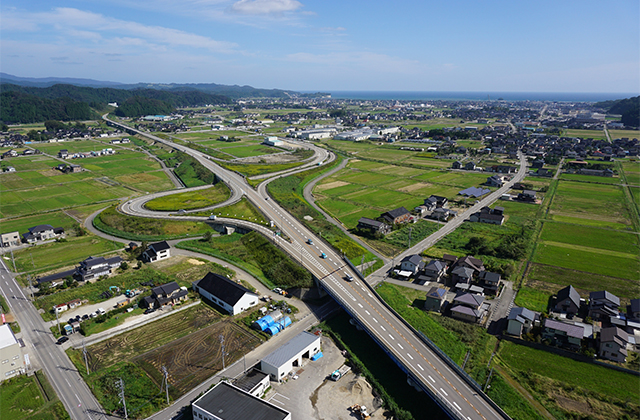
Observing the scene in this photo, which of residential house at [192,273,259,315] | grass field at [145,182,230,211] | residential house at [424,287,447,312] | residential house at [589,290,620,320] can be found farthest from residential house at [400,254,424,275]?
grass field at [145,182,230,211]

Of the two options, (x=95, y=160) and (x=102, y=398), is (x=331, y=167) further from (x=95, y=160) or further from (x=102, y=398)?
(x=102, y=398)

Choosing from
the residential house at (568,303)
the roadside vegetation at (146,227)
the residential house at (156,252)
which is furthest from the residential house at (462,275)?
the roadside vegetation at (146,227)

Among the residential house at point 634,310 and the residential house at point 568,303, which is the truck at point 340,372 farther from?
the residential house at point 634,310

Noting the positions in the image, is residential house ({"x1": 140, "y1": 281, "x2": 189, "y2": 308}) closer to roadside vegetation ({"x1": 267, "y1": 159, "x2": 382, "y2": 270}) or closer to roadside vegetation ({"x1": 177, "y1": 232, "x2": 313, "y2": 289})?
roadside vegetation ({"x1": 177, "y1": 232, "x2": 313, "y2": 289})

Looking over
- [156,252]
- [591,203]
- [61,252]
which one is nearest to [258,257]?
[156,252]

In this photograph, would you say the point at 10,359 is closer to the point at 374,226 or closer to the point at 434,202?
the point at 374,226

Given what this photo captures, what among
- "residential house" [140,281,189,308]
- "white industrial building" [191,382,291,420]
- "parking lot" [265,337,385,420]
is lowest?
"parking lot" [265,337,385,420]
